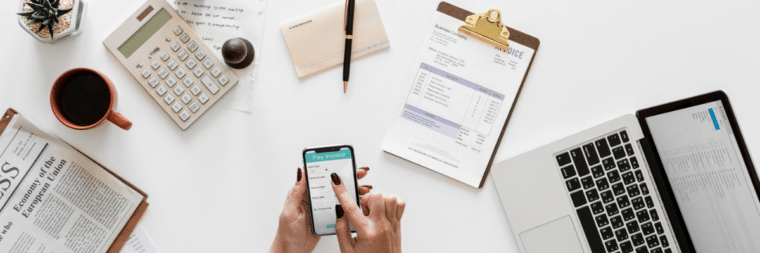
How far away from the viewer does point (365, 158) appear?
2.62 ft

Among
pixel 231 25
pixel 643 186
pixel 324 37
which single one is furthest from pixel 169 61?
pixel 643 186

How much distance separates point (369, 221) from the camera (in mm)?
654

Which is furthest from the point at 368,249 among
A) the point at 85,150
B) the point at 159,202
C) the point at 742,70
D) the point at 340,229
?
the point at 742,70

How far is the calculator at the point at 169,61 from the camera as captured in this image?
0.76 metres

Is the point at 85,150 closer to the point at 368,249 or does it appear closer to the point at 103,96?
the point at 103,96

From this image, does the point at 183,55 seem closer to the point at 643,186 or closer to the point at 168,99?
the point at 168,99

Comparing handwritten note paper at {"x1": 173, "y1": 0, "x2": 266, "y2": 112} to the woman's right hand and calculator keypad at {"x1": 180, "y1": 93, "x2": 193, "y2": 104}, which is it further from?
the woman's right hand

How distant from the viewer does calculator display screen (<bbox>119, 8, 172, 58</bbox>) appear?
762 millimetres

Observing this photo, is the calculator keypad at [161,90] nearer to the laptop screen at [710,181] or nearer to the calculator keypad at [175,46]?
the calculator keypad at [175,46]

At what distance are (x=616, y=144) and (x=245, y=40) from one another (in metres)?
0.71

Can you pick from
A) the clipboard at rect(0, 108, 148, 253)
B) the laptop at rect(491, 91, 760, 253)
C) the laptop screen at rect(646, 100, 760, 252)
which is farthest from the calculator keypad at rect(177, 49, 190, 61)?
the laptop screen at rect(646, 100, 760, 252)

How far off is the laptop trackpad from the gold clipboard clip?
34 cm

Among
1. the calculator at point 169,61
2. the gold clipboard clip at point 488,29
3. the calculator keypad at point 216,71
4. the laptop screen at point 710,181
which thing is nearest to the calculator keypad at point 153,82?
the calculator at point 169,61

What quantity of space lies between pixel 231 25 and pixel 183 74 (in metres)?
0.12
